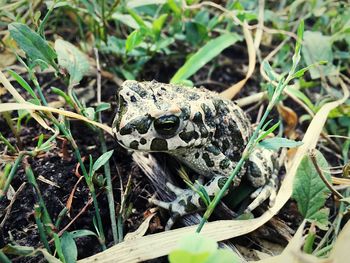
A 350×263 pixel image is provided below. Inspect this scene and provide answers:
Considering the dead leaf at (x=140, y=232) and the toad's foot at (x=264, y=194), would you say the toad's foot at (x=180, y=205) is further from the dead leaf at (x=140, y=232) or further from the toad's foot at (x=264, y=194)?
the toad's foot at (x=264, y=194)

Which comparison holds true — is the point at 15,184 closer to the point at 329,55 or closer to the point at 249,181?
the point at 249,181

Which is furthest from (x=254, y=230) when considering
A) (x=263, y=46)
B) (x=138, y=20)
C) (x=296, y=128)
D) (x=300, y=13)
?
(x=300, y=13)

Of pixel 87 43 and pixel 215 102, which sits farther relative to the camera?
pixel 87 43

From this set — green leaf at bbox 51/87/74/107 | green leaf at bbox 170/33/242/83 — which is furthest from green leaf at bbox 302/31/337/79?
green leaf at bbox 51/87/74/107

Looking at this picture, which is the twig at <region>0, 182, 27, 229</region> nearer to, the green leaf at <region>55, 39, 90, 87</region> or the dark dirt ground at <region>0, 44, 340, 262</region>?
the dark dirt ground at <region>0, 44, 340, 262</region>

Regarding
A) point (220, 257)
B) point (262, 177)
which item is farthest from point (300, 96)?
point (220, 257)

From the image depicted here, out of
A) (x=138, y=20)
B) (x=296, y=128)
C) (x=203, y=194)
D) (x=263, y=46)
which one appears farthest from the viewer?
(x=263, y=46)
